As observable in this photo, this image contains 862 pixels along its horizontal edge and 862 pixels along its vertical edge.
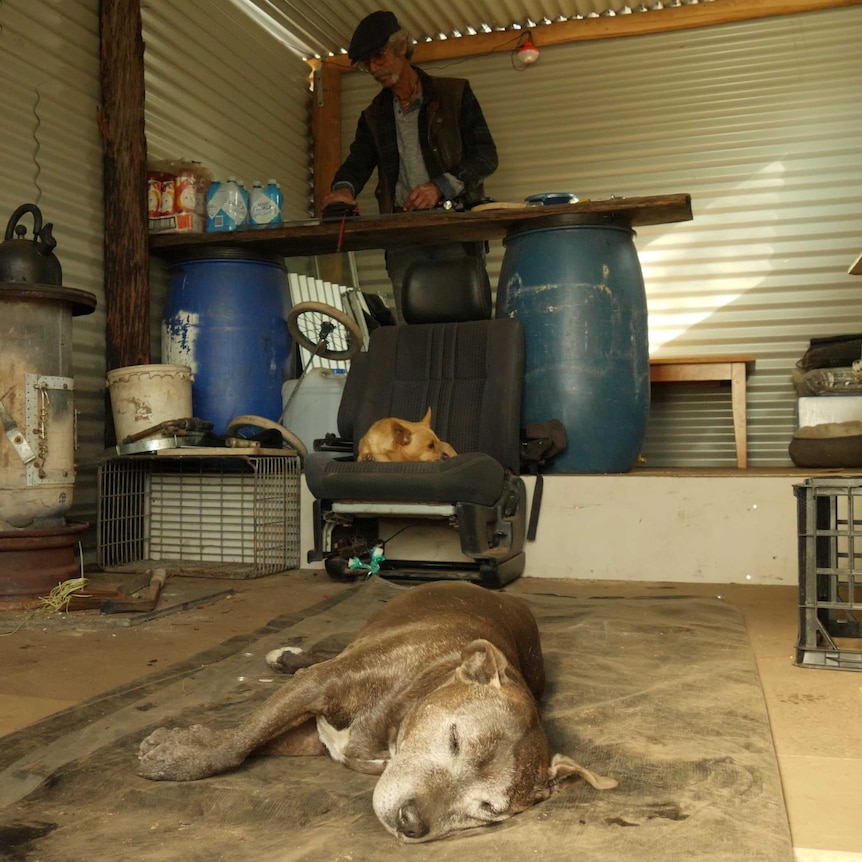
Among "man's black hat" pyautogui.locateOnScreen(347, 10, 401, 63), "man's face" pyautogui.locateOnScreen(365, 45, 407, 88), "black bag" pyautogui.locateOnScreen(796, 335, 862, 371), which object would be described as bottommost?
"black bag" pyautogui.locateOnScreen(796, 335, 862, 371)

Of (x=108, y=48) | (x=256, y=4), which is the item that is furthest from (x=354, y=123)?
(x=108, y=48)

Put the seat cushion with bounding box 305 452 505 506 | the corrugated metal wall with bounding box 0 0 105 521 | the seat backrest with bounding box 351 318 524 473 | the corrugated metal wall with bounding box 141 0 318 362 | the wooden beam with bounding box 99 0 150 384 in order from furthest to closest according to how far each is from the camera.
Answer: the corrugated metal wall with bounding box 141 0 318 362 < the wooden beam with bounding box 99 0 150 384 < the corrugated metal wall with bounding box 0 0 105 521 < the seat backrest with bounding box 351 318 524 473 < the seat cushion with bounding box 305 452 505 506

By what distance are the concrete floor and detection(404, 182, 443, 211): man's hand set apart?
2.23 metres

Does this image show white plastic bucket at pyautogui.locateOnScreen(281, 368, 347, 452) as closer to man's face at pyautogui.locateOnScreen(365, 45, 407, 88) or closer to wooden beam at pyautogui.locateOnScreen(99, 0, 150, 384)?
wooden beam at pyautogui.locateOnScreen(99, 0, 150, 384)

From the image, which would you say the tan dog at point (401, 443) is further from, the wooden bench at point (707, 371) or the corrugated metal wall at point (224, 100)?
the wooden bench at point (707, 371)

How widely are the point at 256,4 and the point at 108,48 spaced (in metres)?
2.24

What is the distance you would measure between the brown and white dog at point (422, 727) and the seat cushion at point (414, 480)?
141cm

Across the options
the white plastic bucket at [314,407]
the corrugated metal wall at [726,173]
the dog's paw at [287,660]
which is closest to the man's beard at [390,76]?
the white plastic bucket at [314,407]

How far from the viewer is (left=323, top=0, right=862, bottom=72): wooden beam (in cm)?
673

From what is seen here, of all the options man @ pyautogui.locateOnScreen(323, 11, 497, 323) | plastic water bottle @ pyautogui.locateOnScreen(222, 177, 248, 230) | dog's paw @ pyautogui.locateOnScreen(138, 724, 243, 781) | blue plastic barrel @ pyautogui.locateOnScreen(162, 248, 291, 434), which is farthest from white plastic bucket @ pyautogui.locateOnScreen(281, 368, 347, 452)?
dog's paw @ pyautogui.locateOnScreen(138, 724, 243, 781)

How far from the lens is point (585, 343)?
441 centimetres

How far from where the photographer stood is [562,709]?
2191 millimetres

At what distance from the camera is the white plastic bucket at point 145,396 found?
439cm

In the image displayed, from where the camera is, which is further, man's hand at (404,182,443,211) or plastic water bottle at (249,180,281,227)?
plastic water bottle at (249,180,281,227)
